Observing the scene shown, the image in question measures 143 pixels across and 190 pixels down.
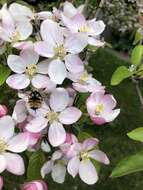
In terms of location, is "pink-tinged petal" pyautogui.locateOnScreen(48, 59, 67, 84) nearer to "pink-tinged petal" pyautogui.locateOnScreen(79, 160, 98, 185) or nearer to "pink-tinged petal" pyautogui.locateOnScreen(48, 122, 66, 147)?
"pink-tinged petal" pyautogui.locateOnScreen(48, 122, 66, 147)

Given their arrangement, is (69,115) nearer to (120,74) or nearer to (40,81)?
(40,81)

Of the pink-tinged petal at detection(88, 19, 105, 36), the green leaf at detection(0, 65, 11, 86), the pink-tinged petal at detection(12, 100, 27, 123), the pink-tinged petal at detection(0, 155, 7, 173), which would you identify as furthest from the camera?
the pink-tinged petal at detection(88, 19, 105, 36)

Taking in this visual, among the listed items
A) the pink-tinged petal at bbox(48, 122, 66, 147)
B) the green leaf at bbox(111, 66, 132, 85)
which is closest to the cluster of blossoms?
the pink-tinged petal at bbox(48, 122, 66, 147)

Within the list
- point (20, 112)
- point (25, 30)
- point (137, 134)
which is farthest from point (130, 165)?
point (25, 30)

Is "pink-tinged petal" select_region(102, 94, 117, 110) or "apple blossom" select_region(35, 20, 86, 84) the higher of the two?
"apple blossom" select_region(35, 20, 86, 84)

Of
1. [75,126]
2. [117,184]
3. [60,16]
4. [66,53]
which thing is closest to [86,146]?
[75,126]

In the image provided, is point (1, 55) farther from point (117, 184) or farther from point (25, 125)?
point (117, 184)
